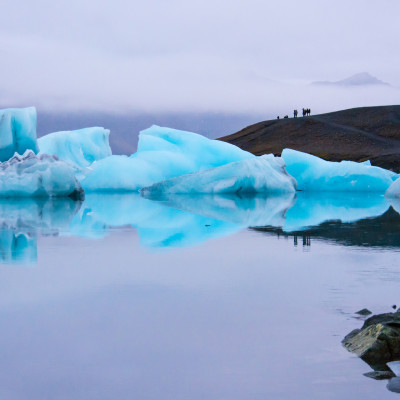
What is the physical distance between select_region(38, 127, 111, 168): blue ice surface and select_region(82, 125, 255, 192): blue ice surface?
117 inches

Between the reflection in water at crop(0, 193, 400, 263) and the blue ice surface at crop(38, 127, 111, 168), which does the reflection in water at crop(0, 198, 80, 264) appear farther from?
the blue ice surface at crop(38, 127, 111, 168)

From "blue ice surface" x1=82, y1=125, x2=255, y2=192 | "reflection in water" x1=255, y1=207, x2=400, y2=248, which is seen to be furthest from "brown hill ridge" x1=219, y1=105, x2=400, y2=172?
"reflection in water" x1=255, y1=207, x2=400, y2=248

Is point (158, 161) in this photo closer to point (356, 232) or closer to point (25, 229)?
point (25, 229)

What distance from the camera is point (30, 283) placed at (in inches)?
192

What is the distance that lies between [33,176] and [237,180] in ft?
21.8

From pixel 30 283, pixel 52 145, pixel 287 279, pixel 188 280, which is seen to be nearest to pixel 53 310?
pixel 30 283

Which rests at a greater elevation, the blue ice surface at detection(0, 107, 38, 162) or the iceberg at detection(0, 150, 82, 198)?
the blue ice surface at detection(0, 107, 38, 162)

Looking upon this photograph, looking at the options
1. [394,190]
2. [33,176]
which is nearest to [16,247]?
[33,176]

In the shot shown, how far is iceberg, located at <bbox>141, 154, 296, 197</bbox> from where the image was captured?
2103 centimetres

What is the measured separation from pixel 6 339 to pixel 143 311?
91cm

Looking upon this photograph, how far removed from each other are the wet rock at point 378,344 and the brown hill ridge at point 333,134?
1752 inches

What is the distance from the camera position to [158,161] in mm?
23625

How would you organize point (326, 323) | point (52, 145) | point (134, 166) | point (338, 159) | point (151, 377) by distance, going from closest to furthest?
point (151, 377)
point (326, 323)
point (134, 166)
point (52, 145)
point (338, 159)

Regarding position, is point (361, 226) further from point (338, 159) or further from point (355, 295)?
point (338, 159)
